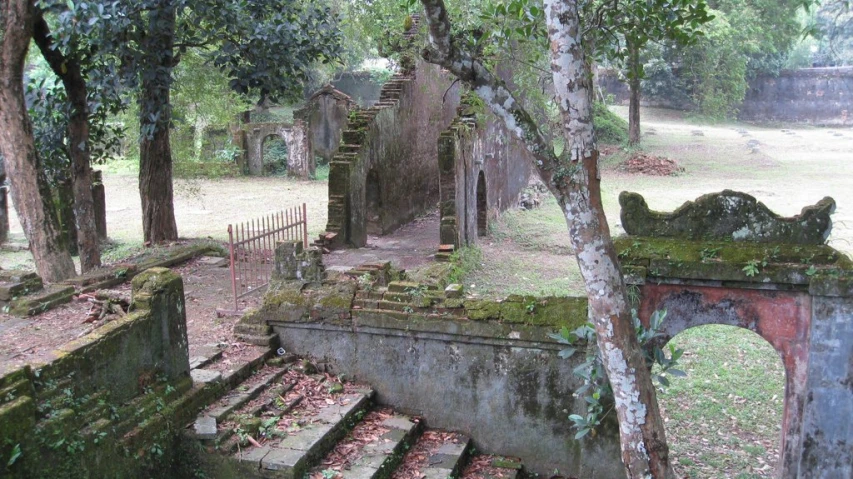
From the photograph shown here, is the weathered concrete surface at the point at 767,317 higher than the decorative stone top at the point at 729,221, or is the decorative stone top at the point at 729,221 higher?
the decorative stone top at the point at 729,221

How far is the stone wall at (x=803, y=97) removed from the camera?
36031mm

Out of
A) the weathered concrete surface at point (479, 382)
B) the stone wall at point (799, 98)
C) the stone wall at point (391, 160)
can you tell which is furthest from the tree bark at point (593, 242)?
the stone wall at point (799, 98)

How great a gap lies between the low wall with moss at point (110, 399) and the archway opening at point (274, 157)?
21.8 metres

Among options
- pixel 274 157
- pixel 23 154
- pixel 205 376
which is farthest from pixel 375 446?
pixel 274 157

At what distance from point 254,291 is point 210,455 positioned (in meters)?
4.13

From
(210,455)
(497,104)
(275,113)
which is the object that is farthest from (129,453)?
(275,113)

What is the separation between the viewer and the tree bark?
5078 millimetres

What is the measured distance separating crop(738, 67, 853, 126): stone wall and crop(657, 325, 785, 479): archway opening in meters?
30.0

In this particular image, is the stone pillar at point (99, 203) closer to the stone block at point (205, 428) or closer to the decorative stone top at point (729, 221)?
the stone block at point (205, 428)

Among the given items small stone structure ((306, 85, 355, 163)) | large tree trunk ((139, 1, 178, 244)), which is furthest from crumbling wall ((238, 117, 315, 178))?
large tree trunk ((139, 1, 178, 244))

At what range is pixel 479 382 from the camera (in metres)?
7.58

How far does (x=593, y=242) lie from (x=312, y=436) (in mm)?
3277

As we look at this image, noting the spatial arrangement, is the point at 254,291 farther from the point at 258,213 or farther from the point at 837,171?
the point at 837,171

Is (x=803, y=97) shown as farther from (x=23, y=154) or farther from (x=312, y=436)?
(x=312, y=436)
